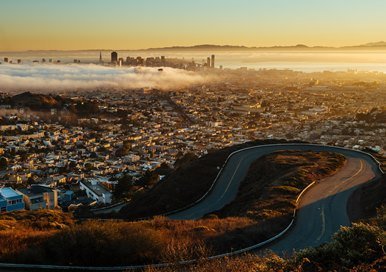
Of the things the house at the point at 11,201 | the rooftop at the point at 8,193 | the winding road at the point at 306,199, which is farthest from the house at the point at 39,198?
the winding road at the point at 306,199

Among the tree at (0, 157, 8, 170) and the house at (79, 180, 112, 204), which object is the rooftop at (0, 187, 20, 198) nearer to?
the house at (79, 180, 112, 204)

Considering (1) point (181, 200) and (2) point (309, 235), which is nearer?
(2) point (309, 235)

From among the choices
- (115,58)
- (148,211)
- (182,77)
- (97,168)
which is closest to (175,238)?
(148,211)

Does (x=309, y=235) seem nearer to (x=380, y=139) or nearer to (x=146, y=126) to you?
(x=380, y=139)

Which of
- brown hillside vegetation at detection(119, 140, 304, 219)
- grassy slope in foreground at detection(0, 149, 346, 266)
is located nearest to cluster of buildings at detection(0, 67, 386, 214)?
brown hillside vegetation at detection(119, 140, 304, 219)

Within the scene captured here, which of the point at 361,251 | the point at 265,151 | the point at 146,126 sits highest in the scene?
the point at 361,251
